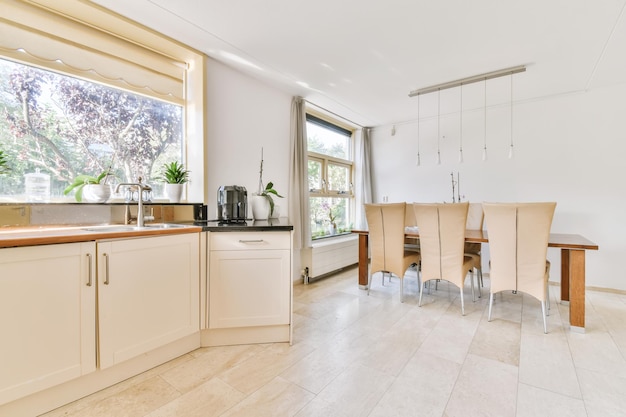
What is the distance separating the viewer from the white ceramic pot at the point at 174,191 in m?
2.48

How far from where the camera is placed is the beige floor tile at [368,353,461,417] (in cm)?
142

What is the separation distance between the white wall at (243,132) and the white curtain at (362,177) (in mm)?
1904

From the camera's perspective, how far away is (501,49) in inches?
101

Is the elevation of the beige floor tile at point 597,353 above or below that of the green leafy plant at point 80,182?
below

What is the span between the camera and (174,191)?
2.48 metres

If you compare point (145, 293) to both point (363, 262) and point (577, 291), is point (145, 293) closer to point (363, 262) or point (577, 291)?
point (363, 262)

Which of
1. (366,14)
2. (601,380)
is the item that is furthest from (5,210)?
(601,380)

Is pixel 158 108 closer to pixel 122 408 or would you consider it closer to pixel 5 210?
pixel 5 210

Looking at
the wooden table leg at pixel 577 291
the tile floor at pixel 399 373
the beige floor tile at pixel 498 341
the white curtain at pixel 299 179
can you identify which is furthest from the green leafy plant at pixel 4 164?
the wooden table leg at pixel 577 291

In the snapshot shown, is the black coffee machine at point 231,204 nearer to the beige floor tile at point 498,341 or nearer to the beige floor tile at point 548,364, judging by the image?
the beige floor tile at point 498,341

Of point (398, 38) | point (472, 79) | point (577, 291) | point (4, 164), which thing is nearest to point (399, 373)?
point (577, 291)

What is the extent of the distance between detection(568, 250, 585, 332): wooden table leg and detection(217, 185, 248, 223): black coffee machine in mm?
2899

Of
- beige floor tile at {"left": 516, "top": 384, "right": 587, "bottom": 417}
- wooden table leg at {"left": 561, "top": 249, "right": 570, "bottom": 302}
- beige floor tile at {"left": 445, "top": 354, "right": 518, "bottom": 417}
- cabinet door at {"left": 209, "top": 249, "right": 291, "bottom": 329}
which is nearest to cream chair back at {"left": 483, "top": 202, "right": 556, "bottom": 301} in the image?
wooden table leg at {"left": 561, "top": 249, "right": 570, "bottom": 302}

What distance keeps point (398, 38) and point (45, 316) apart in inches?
120
